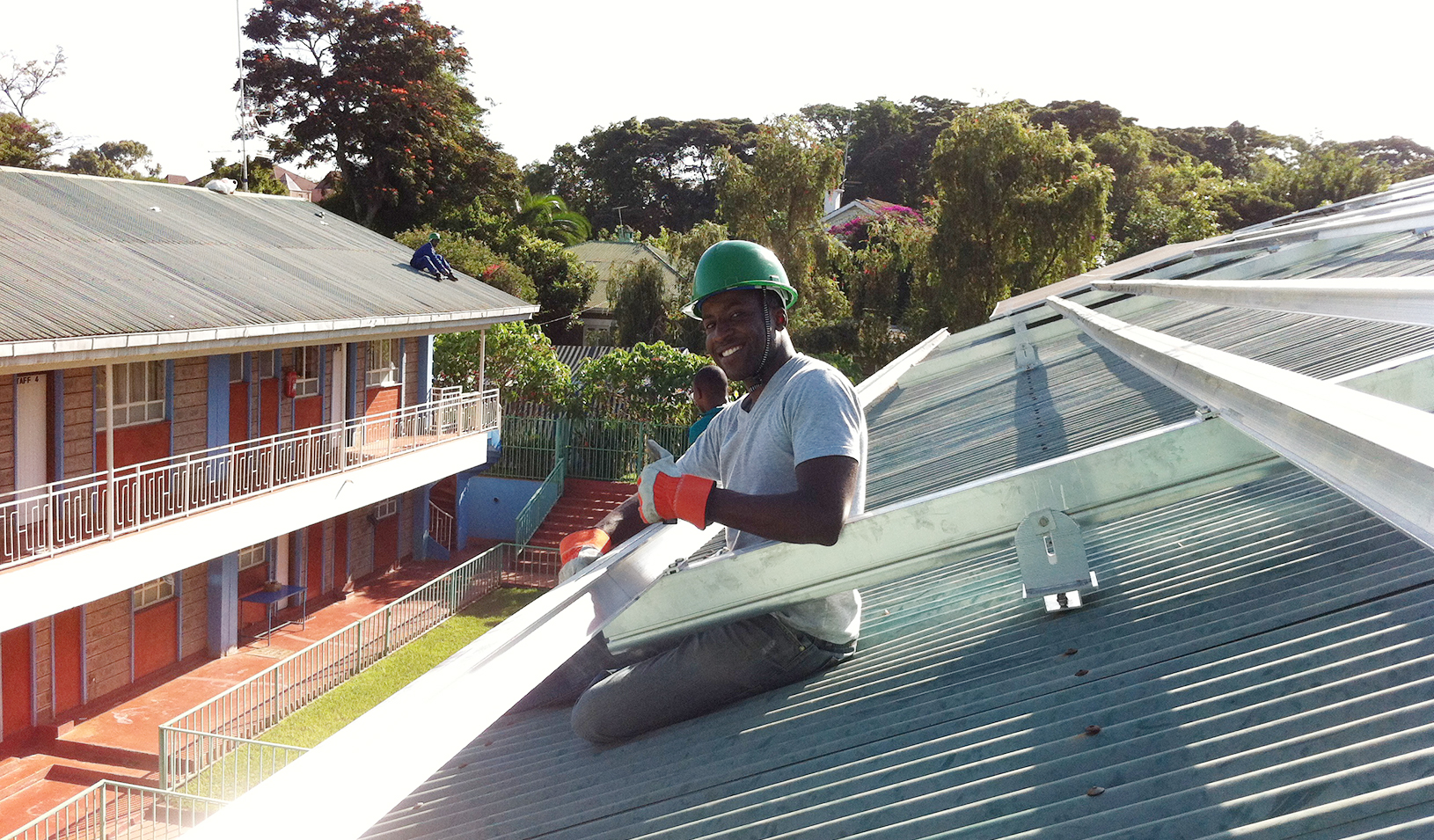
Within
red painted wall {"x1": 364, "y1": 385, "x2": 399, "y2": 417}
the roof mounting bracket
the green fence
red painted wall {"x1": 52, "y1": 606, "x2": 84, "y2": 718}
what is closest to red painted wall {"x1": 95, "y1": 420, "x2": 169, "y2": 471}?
red painted wall {"x1": 52, "y1": 606, "x2": 84, "y2": 718}

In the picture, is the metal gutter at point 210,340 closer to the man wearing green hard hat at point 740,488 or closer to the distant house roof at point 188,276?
the distant house roof at point 188,276

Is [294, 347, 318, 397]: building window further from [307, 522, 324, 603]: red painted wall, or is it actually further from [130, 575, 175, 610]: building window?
[130, 575, 175, 610]: building window

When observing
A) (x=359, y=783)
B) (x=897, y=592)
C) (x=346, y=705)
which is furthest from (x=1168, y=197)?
(x=359, y=783)

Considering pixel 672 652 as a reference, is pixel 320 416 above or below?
below

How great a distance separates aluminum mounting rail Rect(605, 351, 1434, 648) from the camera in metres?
2.50

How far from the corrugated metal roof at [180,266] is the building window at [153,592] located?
159 inches

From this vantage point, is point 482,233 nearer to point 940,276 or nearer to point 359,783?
point 940,276

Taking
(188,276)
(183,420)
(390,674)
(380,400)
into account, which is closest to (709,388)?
(188,276)

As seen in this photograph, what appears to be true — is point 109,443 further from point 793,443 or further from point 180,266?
point 793,443

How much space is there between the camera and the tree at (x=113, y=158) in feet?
166

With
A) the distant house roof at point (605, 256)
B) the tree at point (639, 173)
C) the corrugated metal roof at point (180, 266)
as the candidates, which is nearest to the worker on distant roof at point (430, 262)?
the corrugated metal roof at point (180, 266)

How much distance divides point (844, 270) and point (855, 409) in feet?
89.2

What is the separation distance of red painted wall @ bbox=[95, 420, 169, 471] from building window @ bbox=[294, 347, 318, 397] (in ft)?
10.4

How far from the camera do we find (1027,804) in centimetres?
194
